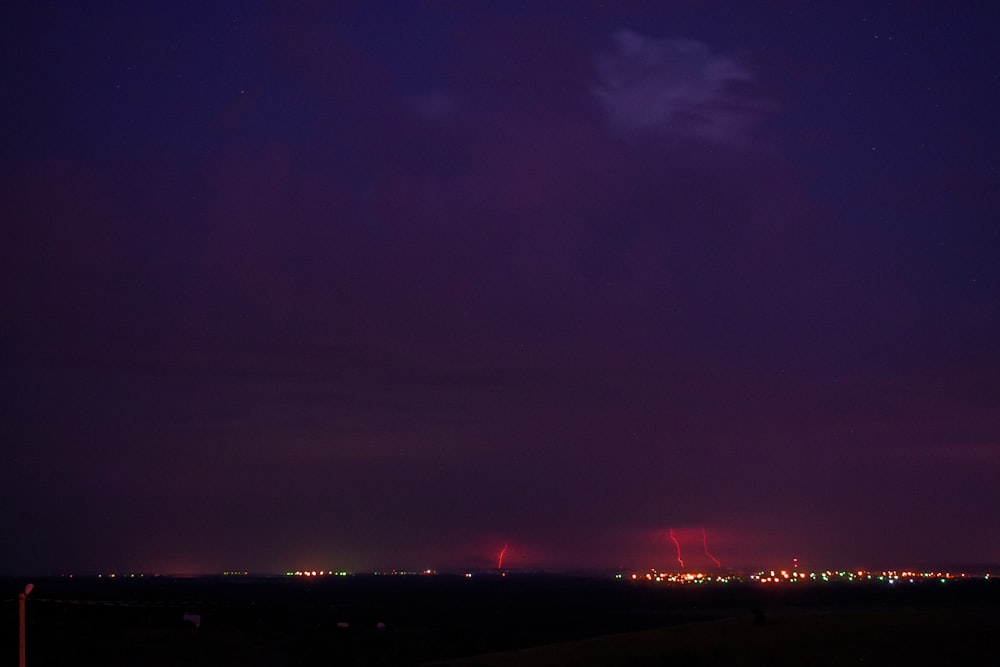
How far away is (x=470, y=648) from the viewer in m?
54.5

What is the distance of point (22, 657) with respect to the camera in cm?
2262

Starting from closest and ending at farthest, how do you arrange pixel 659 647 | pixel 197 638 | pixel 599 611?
pixel 659 647, pixel 197 638, pixel 599 611

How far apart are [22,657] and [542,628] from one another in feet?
189

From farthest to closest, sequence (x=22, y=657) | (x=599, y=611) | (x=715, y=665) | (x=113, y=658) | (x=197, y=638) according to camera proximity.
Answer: (x=599, y=611), (x=197, y=638), (x=113, y=658), (x=715, y=665), (x=22, y=657)

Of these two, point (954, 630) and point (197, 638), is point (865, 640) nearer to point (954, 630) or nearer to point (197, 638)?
point (954, 630)

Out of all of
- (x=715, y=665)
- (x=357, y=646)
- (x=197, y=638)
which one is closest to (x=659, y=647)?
(x=715, y=665)

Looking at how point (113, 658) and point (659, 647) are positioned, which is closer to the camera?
point (659, 647)

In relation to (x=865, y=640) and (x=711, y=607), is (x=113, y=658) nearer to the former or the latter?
(x=865, y=640)

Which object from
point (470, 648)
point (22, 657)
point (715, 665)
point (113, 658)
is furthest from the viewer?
point (470, 648)

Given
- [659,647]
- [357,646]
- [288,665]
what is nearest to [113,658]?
[288,665]

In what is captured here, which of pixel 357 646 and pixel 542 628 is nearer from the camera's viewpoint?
pixel 357 646

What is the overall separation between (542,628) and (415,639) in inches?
654

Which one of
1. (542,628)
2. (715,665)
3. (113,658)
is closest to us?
(715,665)

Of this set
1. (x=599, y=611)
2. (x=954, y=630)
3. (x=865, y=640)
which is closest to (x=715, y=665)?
(x=865, y=640)
